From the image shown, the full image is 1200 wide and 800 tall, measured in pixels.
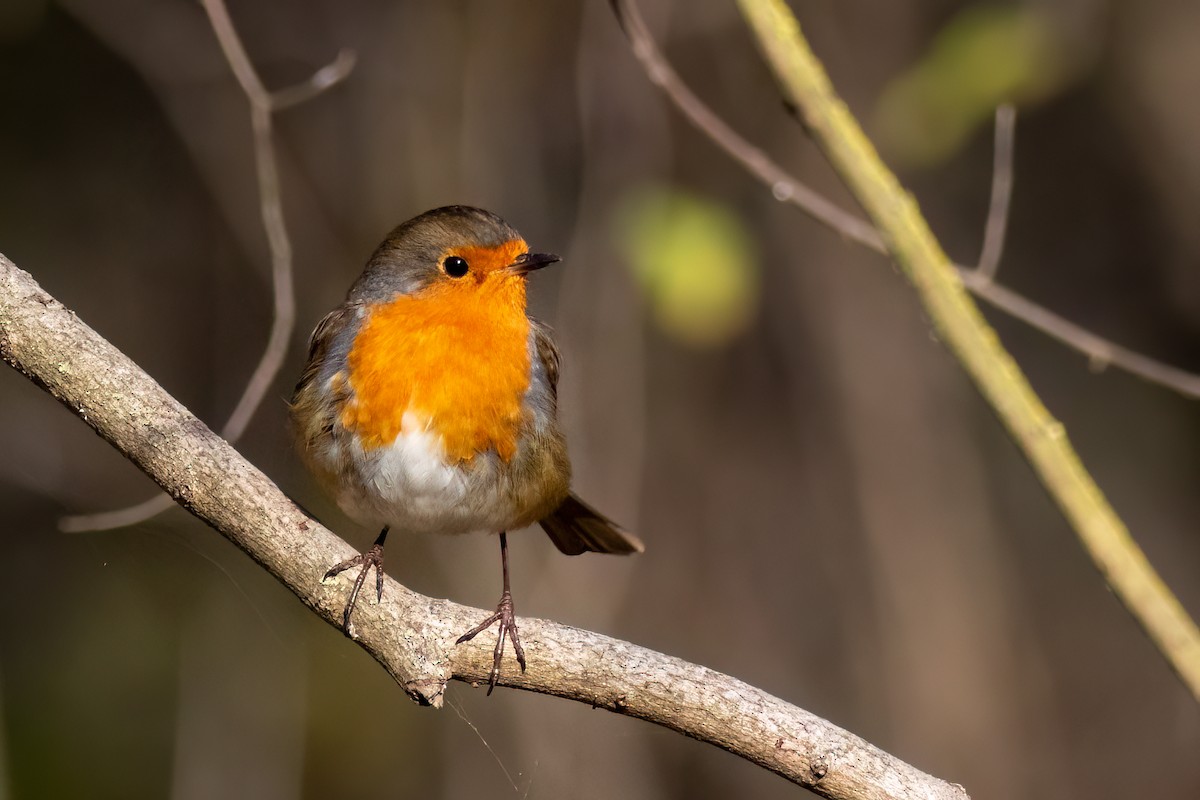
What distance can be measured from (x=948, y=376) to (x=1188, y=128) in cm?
134

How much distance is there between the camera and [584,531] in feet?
11.3

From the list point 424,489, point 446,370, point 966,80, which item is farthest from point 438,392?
point 966,80

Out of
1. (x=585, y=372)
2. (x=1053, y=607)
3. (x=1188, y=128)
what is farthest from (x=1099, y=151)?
(x=585, y=372)

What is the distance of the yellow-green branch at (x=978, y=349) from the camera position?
138cm

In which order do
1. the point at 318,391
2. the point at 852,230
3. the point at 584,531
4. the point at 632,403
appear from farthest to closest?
the point at 632,403
the point at 584,531
the point at 318,391
the point at 852,230

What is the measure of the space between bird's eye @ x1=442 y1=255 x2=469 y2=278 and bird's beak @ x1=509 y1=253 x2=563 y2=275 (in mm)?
104

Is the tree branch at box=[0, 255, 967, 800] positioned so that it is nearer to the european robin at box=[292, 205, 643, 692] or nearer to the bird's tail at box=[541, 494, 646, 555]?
the european robin at box=[292, 205, 643, 692]

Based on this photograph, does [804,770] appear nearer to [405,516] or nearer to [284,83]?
[405,516]

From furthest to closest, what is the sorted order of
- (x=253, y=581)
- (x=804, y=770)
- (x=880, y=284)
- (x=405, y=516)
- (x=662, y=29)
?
1. (x=880, y=284)
2. (x=662, y=29)
3. (x=253, y=581)
4. (x=405, y=516)
5. (x=804, y=770)

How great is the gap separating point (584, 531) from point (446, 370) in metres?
0.83

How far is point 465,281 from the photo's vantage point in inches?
116

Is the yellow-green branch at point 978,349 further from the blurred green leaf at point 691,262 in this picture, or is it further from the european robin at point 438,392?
the blurred green leaf at point 691,262

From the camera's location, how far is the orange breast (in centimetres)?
278

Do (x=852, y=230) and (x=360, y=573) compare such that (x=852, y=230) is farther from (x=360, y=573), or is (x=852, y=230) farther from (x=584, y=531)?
(x=584, y=531)
